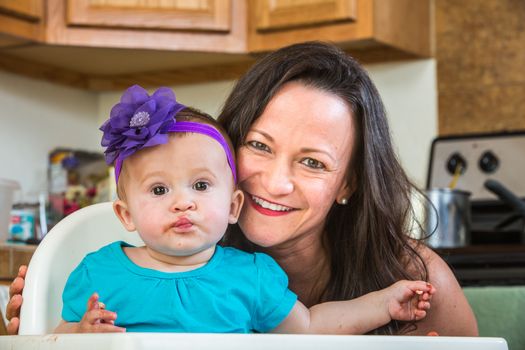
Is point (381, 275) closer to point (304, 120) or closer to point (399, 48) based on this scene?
point (304, 120)

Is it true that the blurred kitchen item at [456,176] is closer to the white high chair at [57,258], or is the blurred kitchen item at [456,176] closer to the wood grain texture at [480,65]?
the wood grain texture at [480,65]

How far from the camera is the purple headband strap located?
Result: 117 centimetres

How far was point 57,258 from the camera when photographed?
130cm

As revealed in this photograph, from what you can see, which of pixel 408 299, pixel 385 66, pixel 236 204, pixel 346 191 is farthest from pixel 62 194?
pixel 408 299

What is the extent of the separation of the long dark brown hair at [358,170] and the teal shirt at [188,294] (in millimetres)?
249

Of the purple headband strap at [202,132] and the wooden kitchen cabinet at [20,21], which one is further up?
the wooden kitchen cabinet at [20,21]

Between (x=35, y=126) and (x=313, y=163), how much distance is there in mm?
1874

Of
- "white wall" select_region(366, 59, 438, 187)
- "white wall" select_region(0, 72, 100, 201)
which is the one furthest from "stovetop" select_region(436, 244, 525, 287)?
"white wall" select_region(0, 72, 100, 201)

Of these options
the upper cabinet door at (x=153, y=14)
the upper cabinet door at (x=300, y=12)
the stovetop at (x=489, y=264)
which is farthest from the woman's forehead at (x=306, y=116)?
the upper cabinet door at (x=153, y=14)

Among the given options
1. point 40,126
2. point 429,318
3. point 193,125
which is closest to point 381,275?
point 429,318

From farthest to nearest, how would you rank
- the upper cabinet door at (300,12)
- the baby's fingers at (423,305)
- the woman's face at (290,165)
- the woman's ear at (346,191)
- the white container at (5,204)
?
1. the upper cabinet door at (300,12)
2. the white container at (5,204)
3. the woman's ear at (346,191)
4. the woman's face at (290,165)
5. the baby's fingers at (423,305)

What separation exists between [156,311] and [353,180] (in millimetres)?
457

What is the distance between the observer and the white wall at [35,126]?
2936 millimetres

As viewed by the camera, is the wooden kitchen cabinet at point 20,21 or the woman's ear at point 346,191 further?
the wooden kitchen cabinet at point 20,21
